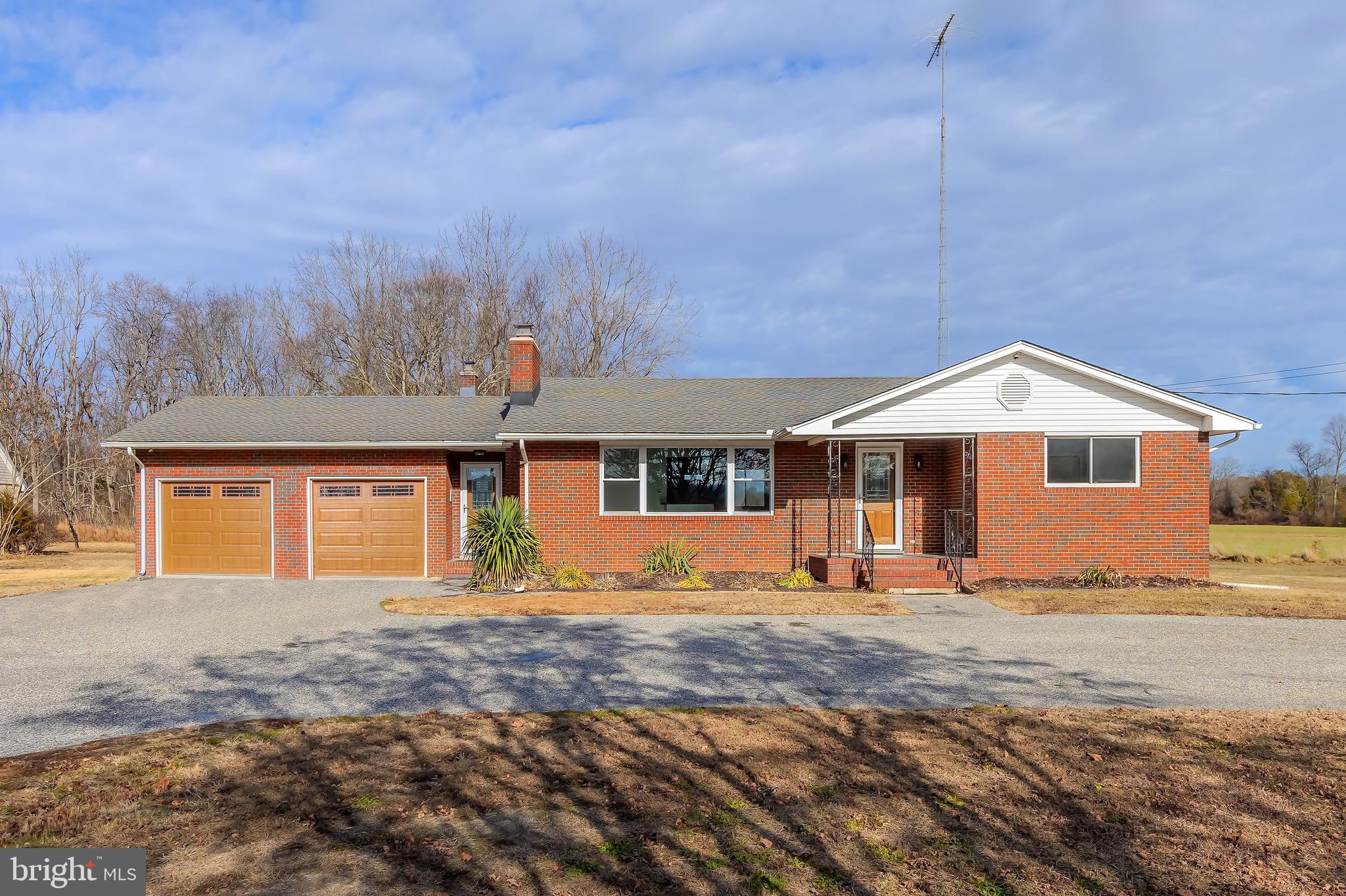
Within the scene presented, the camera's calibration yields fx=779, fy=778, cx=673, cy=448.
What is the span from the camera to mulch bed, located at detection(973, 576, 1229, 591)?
13.8m

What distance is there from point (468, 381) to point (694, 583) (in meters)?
10.7

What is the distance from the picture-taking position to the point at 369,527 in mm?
16078

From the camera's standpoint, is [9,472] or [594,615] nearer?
[594,615]

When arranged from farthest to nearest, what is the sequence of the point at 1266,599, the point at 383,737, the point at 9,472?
the point at 9,472
the point at 1266,599
the point at 383,737

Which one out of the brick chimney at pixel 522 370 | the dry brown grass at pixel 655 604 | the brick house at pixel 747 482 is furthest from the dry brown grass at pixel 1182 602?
the brick chimney at pixel 522 370

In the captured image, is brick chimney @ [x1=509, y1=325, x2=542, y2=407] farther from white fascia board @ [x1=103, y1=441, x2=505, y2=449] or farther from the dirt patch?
the dirt patch

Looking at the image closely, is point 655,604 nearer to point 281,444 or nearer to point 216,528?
point 281,444

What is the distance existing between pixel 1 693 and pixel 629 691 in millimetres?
5639

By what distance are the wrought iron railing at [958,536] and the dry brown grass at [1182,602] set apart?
88 cm

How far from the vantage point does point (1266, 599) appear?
1243cm

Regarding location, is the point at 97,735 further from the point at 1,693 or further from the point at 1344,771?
the point at 1344,771

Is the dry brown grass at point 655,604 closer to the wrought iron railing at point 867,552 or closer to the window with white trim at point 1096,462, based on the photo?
the wrought iron railing at point 867,552

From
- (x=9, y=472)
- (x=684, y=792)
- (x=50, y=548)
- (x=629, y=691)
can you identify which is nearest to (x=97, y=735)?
(x=629, y=691)

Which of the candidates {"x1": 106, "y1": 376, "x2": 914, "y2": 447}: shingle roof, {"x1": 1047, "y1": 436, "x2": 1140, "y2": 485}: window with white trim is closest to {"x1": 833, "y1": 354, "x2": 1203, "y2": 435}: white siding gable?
{"x1": 1047, "y1": 436, "x2": 1140, "y2": 485}: window with white trim
